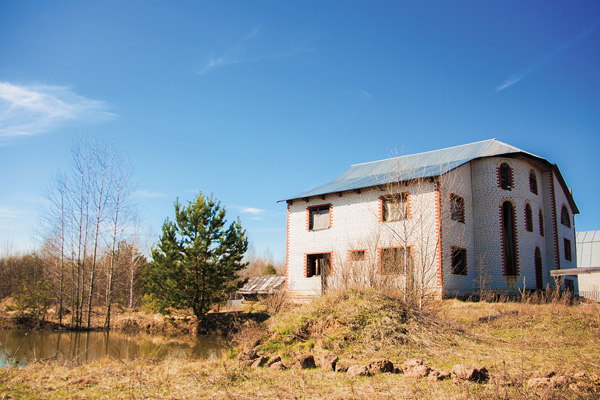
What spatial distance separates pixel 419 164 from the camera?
2558 cm

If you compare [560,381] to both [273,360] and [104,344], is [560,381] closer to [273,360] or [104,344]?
[273,360]

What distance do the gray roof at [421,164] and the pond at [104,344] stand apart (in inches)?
433

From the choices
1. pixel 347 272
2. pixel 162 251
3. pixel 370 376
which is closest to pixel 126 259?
pixel 162 251

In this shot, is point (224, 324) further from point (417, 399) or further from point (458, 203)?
point (417, 399)

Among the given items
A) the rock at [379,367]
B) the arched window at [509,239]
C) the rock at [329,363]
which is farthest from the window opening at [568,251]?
the rock at [329,363]

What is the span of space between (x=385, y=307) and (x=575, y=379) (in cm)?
463

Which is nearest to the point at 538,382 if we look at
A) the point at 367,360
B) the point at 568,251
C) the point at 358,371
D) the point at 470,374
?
the point at 470,374

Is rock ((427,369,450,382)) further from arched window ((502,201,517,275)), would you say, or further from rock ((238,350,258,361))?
arched window ((502,201,517,275))

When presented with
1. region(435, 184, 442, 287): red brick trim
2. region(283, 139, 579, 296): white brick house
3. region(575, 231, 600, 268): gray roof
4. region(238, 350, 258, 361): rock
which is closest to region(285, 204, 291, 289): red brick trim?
region(283, 139, 579, 296): white brick house

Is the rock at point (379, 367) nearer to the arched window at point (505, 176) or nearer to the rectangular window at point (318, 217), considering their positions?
the rectangular window at point (318, 217)

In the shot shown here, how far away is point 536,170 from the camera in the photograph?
952 inches

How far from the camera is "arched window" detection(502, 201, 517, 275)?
21.3 metres

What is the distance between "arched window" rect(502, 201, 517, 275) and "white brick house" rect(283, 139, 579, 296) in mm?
49

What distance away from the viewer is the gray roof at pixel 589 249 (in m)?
37.9
